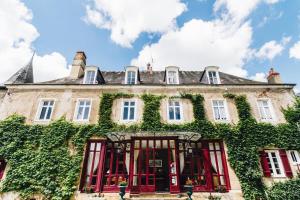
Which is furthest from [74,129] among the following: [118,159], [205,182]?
[205,182]

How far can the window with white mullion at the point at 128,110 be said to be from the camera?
13.9 metres

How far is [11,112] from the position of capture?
13.8 metres

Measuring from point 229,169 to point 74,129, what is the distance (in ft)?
37.6

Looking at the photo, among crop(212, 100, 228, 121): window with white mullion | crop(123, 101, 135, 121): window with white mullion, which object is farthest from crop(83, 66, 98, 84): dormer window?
crop(212, 100, 228, 121): window with white mullion

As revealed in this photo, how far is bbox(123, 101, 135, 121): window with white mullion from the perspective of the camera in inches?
548

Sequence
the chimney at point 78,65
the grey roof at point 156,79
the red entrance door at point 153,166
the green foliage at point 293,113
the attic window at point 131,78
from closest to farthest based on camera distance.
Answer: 1. the red entrance door at point 153,166
2. the green foliage at point 293,113
3. the attic window at point 131,78
4. the grey roof at point 156,79
5. the chimney at point 78,65

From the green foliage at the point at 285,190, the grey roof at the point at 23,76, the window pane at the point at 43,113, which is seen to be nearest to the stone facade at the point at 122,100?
the window pane at the point at 43,113

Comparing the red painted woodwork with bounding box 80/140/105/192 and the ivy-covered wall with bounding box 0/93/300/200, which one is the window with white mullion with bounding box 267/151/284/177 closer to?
the ivy-covered wall with bounding box 0/93/300/200

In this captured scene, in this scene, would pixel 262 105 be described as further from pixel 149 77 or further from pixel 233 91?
pixel 149 77

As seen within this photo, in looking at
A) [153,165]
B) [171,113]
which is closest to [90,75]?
[171,113]

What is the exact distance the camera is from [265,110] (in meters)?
14.2

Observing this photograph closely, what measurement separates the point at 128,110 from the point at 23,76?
10.9m

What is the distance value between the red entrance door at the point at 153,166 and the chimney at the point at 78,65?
8583 millimetres

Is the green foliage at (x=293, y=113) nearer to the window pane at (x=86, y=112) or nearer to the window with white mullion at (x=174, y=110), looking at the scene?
the window with white mullion at (x=174, y=110)
